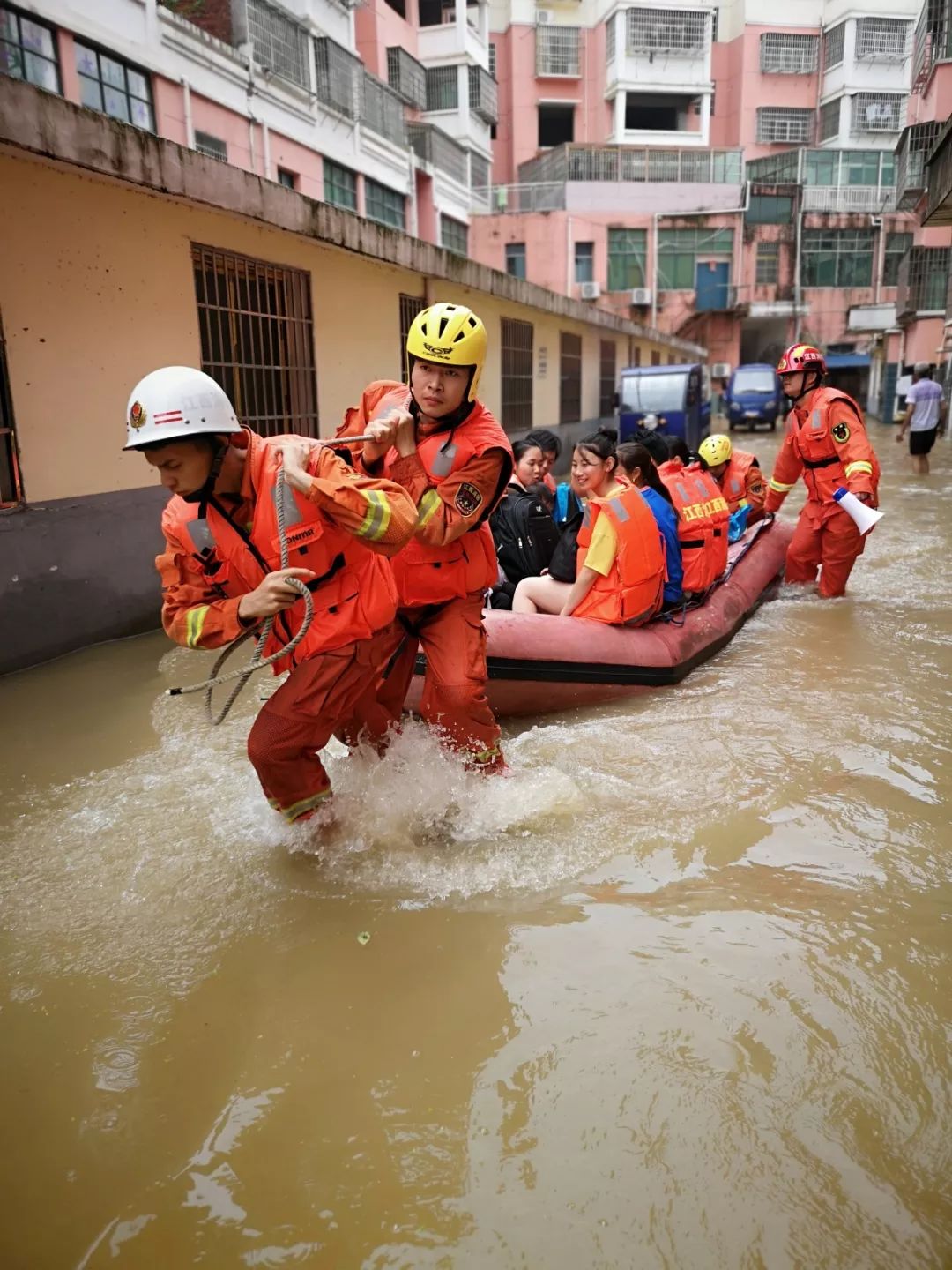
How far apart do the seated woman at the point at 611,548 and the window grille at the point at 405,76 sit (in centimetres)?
2412

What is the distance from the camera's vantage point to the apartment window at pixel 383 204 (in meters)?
22.0

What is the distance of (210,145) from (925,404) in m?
12.7

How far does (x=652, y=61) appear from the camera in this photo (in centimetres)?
3888

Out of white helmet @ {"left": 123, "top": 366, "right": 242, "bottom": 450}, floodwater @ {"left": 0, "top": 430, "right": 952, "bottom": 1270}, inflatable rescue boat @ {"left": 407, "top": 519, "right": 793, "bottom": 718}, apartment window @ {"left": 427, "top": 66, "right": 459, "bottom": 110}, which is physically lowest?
floodwater @ {"left": 0, "top": 430, "right": 952, "bottom": 1270}

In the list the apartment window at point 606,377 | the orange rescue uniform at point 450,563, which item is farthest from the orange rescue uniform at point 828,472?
the apartment window at point 606,377

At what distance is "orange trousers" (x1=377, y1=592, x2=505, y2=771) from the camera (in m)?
3.39

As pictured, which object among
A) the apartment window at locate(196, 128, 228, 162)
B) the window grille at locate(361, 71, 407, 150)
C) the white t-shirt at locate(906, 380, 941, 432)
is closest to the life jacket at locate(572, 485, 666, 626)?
the white t-shirt at locate(906, 380, 941, 432)

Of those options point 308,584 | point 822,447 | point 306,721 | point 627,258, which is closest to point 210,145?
point 822,447

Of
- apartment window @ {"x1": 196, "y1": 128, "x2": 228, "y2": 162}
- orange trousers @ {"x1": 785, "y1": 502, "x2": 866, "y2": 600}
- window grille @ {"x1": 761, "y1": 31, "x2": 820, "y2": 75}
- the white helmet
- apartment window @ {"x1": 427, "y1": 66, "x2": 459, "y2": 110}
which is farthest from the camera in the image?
window grille @ {"x1": 761, "y1": 31, "x2": 820, "y2": 75}

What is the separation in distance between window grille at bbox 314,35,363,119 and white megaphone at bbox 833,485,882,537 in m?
16.8

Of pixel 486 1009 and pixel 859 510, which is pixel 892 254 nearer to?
pixel 859 510

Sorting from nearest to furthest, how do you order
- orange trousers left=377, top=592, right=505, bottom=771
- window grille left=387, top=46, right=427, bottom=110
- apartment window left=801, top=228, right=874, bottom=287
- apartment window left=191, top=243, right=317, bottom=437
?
orange trousers left=377, top=592, right=505, bottom=771, apartment window left=191, top=243, right=317, bottom=437, window grille left=387, top=46, right=427, bottom=110, apartment window left=801, top=228, right=874, bottom=287

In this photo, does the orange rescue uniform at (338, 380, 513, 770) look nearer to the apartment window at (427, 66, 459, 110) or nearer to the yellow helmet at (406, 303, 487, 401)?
the yellow helmet at (406, 303, 487, 401)

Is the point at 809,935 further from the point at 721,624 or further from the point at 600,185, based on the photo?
the point at 600,185
